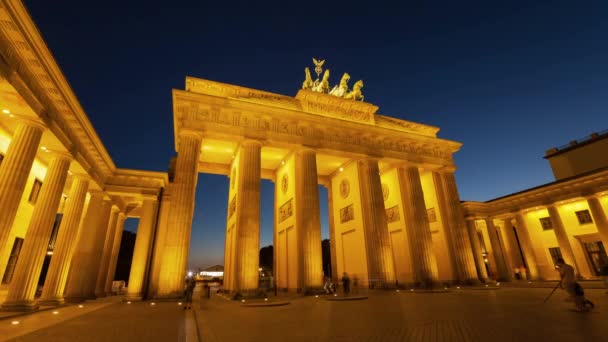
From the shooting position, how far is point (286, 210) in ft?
80.9

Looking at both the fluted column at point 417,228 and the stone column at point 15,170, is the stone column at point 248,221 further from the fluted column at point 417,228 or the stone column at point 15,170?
the fluted column at point 417,228


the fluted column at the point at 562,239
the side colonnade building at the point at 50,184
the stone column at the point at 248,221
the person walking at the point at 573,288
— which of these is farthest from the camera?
the fluted column at the point at 562,239

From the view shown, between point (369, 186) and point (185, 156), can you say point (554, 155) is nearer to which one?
point (369, 186)

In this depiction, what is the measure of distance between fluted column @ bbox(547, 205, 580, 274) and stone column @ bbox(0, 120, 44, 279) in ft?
A: 137

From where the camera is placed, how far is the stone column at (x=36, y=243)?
40.3ft

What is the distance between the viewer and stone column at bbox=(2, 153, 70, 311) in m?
12.3

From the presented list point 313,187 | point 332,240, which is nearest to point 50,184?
point 313,187

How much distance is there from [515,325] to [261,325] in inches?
239

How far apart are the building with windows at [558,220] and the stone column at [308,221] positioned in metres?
16.8

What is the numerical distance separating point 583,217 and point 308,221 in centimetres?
3118

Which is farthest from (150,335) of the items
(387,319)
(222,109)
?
(222,109)

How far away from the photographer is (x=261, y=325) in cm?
757

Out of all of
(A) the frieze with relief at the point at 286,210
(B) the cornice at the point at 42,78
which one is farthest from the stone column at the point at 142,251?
(A) the frieze with relief at the point at 286,210

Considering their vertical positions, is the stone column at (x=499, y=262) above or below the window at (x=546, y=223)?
below
